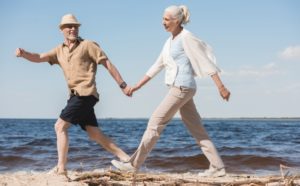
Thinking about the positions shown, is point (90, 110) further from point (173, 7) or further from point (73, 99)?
point (173, 7)

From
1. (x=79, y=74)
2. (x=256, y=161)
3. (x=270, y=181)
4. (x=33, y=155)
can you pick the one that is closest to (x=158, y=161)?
(x=256, y=161)

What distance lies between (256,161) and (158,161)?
2.01 metres

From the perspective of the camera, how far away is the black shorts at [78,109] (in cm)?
540

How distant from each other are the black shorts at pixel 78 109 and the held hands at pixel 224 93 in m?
1.42

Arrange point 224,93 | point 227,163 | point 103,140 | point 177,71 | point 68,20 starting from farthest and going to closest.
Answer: point 227,163 → point 103,140 → point 68,20 → point 177,71 → point 224,93

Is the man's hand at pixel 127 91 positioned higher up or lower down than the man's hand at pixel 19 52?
lower down

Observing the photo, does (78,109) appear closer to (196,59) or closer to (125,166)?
(125,166)

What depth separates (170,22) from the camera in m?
5.43

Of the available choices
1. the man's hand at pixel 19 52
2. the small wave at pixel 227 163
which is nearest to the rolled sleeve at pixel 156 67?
the man's hand at pixel 19 52

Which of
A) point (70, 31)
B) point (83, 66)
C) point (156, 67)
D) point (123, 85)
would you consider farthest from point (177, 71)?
point (70, 31)

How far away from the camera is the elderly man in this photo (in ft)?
17.7

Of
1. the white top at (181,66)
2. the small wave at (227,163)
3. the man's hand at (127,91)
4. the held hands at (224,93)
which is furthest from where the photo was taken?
the small wave at (227,163)

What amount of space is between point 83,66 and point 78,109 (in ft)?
1.59

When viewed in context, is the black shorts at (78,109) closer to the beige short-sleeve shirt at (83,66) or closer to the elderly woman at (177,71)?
the beige short-sleeve shirt at (83,66)
